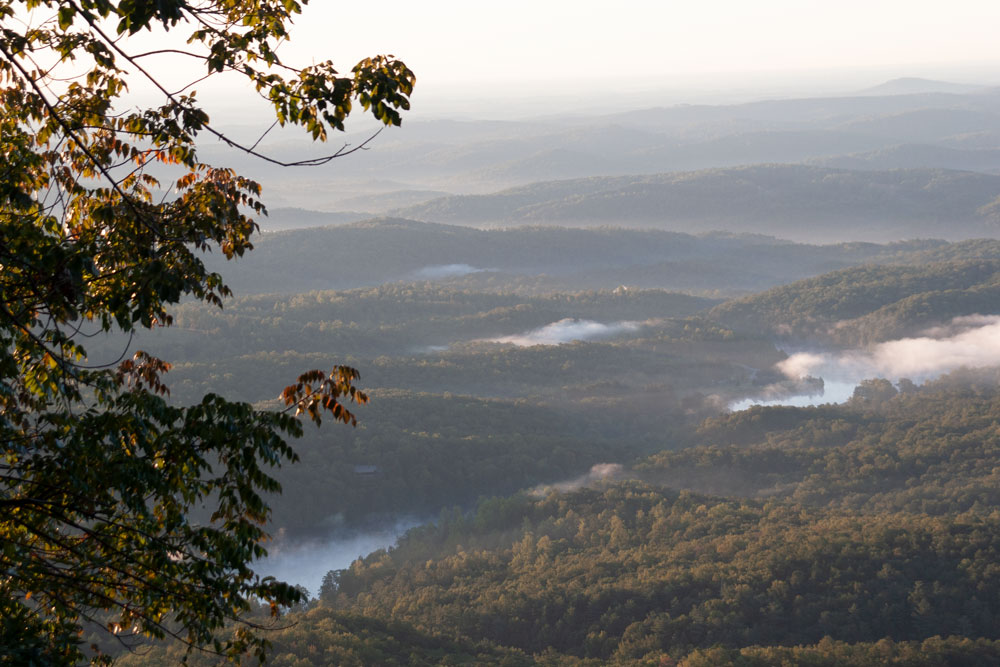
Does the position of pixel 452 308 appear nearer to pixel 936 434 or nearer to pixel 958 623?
pixel 936 434

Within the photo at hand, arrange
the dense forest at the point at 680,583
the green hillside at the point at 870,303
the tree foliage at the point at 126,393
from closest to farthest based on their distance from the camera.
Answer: the tree foliage at the point at 126,393 < the dense forest at the point at 680,583 < the green hillside at the point at 870,303

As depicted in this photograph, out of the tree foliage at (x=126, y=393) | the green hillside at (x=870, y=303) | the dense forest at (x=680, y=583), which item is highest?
the tree foliage at (x=126, y=393)

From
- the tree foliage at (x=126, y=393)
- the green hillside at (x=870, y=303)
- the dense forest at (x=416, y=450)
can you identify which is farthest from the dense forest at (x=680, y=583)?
the green hillside at (x=870, y=303)

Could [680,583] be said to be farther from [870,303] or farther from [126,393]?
[870,303]

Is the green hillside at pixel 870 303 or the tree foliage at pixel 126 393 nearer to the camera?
the tree foliage at pixel 126 393

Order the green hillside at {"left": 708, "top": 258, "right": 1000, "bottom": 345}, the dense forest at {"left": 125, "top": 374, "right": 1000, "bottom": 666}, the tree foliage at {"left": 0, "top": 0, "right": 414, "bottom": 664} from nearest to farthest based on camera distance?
1. the tree foliage at {"left": 0, "top": 0, "right": 414, "bottom": 664}
2. the dense forest at {"left": 125, "top": 374, "right": 1000, "bottom": 666}
3. the green hillside at {"left": 708, "top": 258, "right": 1000, "bottom": 345}

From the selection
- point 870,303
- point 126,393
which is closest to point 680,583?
point 126,393

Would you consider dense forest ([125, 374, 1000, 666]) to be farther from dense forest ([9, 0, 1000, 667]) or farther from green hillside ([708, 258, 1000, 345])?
green hillside ([708, 258, 1000, 345])

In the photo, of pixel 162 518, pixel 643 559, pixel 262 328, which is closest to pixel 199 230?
pixel 162 518

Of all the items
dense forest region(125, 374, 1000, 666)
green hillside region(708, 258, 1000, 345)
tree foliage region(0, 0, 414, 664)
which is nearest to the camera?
tree foliage region(0, 0, 414, 664)

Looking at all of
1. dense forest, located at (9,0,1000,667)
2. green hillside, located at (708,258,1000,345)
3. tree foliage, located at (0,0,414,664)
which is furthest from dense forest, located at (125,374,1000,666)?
green hillside, located at (708,258,1000,345)

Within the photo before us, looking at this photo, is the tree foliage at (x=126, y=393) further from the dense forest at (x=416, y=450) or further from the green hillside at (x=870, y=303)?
the green hillside at (x=870, y=303)
